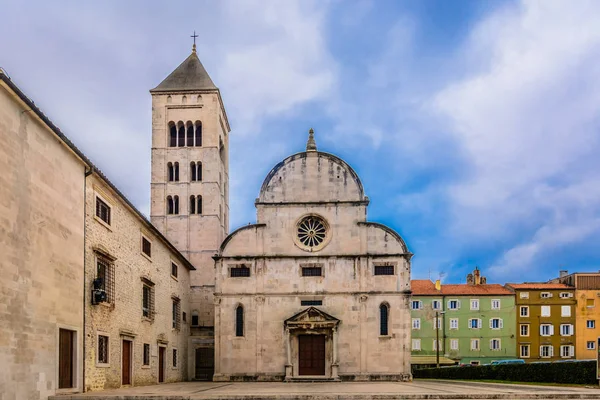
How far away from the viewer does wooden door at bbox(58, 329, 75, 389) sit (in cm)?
1906

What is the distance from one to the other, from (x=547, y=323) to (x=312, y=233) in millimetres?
35669

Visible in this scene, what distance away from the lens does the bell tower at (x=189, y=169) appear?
49828 millimetres

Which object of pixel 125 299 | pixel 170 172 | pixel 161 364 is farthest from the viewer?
pixel 170 172

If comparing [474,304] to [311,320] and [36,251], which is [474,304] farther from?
[36,251]

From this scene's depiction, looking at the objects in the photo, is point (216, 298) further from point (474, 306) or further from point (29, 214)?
point (474, 306)

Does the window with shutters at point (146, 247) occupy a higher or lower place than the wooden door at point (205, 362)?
higher

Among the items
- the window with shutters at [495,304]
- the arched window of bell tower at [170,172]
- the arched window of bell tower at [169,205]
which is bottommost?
the window with shutters at [495,304]

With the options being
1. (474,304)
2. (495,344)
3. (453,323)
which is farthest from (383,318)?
(495,344)

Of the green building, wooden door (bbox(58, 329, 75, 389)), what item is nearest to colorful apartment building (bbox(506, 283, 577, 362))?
the green building

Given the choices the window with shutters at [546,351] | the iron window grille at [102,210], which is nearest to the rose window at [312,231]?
the iron window grille at [102,210]

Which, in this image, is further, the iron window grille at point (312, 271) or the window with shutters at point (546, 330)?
the window with shutters at point (546, 330)

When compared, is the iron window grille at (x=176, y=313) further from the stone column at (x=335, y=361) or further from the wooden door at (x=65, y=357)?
the wooden door at (x=65, y=357)

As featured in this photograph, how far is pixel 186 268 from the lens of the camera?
139 feet

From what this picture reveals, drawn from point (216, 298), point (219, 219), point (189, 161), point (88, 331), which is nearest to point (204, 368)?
point (216, 298)
